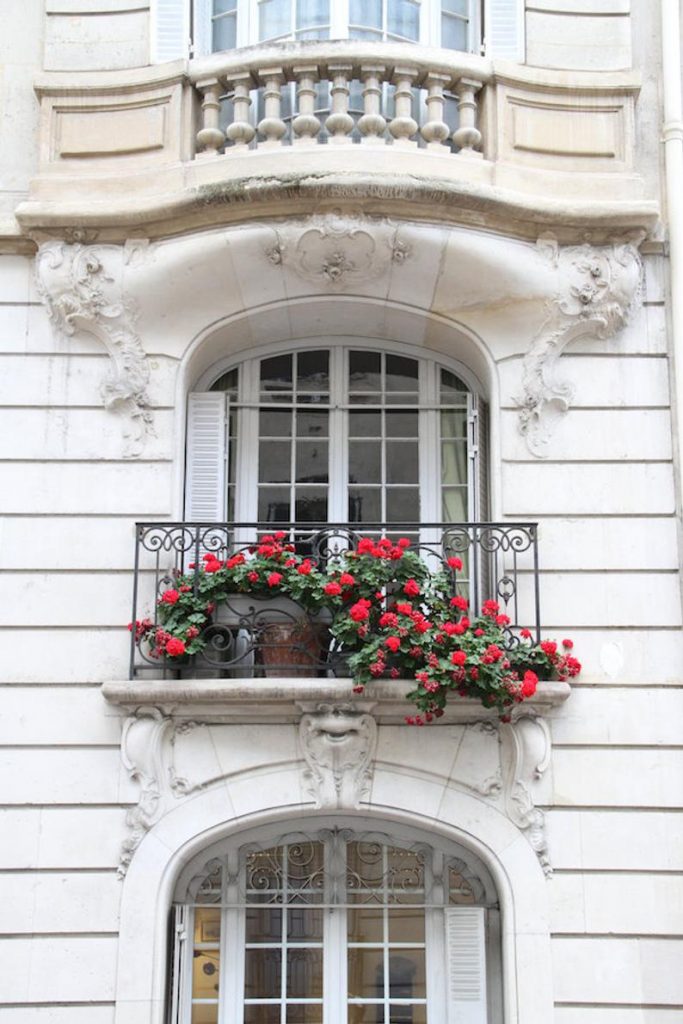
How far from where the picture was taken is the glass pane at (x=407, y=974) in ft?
31.0

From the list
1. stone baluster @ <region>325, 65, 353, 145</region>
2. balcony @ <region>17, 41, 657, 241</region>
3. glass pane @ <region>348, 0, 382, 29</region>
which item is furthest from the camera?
glass pane @ <region>348, 0, 382, 29</region>

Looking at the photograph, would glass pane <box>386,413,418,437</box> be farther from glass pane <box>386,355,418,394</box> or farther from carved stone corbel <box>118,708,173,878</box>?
carved stone corbel <box>118,708,173,878</box>

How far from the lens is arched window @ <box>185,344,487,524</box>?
1038 centimetres

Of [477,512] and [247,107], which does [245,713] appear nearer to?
[477,512]

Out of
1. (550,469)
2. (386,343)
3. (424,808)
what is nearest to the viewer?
(424,808)

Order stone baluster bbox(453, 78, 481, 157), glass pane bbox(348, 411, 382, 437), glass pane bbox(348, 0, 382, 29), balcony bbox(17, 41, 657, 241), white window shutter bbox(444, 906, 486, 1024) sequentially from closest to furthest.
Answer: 1. white window shutter bbox(444, 906, 486, 1024)
2. balcony bbox(17, 41, 657, 241)
3. stone baluster bbox(453, 78, 481, 157)
4. glass pane bbox(348, 411, 382, 437)
5. glass pane bbox(348, 0, 382, 29)

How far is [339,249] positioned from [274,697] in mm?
2997

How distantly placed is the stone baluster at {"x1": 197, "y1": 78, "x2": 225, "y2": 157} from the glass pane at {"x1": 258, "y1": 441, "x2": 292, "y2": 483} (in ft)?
6.64

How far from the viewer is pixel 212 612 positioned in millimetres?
9453

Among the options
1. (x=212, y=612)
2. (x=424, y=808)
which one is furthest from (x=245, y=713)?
(x=424, y=808)

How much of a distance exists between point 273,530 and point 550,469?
193 centimetres

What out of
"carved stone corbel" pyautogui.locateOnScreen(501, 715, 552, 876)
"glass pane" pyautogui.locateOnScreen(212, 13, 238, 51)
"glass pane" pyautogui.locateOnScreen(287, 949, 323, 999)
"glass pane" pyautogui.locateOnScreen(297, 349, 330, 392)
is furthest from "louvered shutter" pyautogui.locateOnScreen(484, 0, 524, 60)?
"glass pane" pyautogui.locateOnScreen(287, 949, 323, 999)

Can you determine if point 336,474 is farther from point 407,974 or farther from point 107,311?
point 407,974

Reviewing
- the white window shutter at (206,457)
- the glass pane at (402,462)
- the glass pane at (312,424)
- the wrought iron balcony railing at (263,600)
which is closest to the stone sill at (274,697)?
the wrought iron balcony railing at (263,600)
